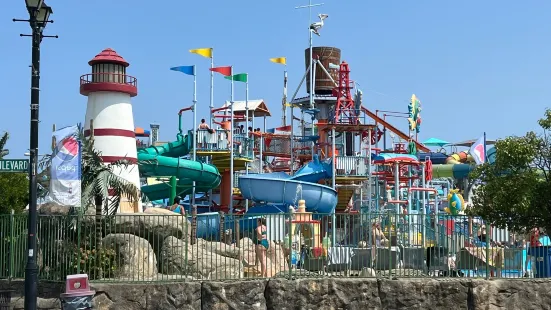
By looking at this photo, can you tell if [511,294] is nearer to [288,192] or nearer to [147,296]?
[147,296]

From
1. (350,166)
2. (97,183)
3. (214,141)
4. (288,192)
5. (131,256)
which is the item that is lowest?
(131,256)

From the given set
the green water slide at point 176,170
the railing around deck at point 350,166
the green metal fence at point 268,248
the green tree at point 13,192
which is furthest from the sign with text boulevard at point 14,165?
the railing around deck at point 350,166

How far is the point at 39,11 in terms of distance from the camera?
46.6 ft

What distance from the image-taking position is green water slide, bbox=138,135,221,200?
3850 centimetres

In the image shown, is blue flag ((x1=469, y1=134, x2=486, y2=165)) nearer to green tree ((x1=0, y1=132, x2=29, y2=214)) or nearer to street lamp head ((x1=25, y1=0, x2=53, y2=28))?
green tree ((x1=0, y1=132, x2=29, y2=214))

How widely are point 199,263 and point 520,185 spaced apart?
750 centimetres

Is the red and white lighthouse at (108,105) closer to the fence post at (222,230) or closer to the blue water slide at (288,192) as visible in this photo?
the fence post at (222,230)

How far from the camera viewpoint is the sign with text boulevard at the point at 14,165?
15.5 m

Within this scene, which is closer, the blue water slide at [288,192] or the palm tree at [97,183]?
the palm tree at [97,183]

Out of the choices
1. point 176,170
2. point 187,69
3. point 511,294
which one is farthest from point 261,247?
point 187,69

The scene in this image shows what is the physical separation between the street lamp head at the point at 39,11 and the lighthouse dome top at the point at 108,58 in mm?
10415

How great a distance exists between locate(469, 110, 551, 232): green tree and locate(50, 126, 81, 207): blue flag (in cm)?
942

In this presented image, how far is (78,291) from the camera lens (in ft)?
47.4

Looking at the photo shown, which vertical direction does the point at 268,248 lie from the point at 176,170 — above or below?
below
